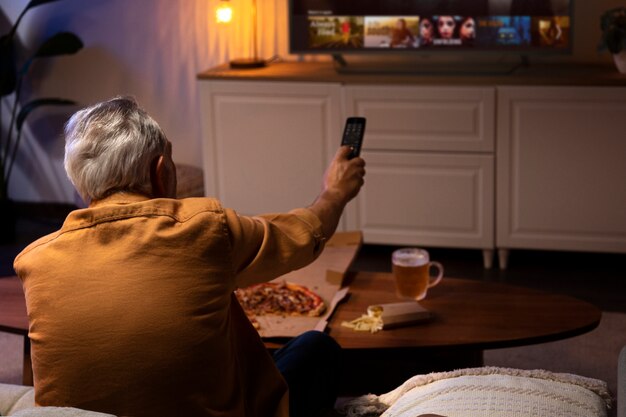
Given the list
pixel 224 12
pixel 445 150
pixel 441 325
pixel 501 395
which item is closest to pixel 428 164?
pixel 445 150

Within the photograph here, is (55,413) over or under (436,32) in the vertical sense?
under

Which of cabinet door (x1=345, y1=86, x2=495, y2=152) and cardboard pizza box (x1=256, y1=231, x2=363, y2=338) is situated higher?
cabinet door (x1=345, y1=86, x2=495, y2=152)

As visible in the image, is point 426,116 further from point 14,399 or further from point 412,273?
point 14,399

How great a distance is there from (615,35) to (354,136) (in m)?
2.06

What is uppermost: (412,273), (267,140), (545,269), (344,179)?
(344,179)

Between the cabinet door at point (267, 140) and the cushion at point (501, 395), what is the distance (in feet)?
8.00

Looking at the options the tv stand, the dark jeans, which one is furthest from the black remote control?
the tv stand

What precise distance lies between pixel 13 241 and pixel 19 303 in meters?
2.17

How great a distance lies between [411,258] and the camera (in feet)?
8.69

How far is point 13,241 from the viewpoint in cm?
479

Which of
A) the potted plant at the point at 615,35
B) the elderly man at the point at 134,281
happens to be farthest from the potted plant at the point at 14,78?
the elderly man at the point at 134,281

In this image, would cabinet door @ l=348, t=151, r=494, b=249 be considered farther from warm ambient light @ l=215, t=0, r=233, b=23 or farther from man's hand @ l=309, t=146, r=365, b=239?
man's hand @ l=309, t=146, r=365, b=239

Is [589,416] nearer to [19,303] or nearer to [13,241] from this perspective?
[19,303]

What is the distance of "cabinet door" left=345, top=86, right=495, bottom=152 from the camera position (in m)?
4.10
